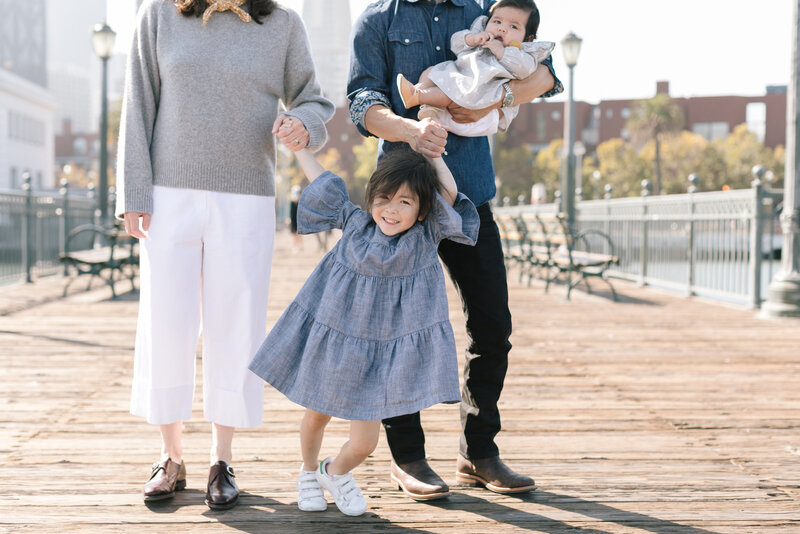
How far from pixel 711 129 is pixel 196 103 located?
8129 centimetres

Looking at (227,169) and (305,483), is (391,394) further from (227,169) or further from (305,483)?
(227,169)

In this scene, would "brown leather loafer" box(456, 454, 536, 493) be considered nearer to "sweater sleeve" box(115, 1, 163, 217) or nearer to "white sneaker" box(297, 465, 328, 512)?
"white sneaker" box(297, 465, 328, 512)

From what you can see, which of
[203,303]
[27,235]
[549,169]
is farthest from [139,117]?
[549,169]

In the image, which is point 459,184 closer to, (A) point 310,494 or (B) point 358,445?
(B) point 358,445

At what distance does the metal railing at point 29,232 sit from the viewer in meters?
12.0

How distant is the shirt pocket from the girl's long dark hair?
1.49 feet

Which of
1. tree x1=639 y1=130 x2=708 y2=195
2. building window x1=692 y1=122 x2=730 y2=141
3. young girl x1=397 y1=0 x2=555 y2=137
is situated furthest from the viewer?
building window x1=692 y1=122 x2=730 y2=141

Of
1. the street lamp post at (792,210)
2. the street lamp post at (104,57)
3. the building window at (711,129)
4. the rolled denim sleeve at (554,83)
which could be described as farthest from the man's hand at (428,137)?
the building window at (711,129)

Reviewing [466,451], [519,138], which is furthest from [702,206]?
[519,138]

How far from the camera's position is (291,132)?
2.98 metres

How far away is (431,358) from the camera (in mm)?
2766

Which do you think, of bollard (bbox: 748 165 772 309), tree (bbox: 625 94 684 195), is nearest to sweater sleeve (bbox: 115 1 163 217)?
bollard (bbox: 748 165 772 309)

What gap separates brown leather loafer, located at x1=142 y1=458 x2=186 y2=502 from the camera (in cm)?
302

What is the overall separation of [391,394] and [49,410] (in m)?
2.56
